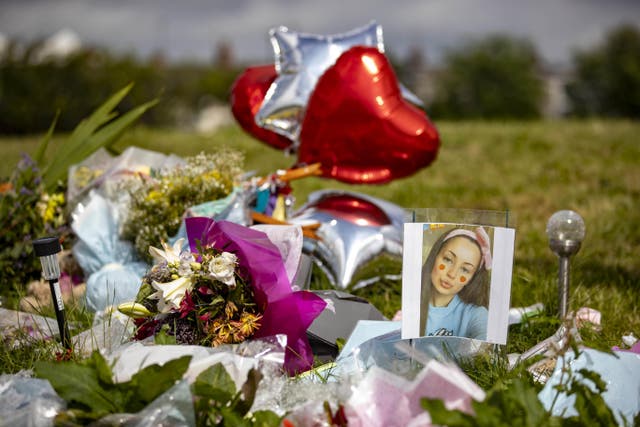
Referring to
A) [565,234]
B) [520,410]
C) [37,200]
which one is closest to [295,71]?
[37,200]

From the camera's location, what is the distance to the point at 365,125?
8.36 feet

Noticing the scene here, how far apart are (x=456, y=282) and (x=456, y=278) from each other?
1cm

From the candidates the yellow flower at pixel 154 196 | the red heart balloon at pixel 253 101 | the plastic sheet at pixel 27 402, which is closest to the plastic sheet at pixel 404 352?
the plastic sheet at pixel 27 402

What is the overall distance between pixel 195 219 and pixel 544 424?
104 cm

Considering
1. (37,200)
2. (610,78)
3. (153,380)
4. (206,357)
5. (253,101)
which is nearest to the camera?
(153,380)

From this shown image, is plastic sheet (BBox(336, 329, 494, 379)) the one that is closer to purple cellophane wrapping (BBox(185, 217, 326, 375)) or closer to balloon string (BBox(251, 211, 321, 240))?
purple cellophane wrapping (BBox(185, 217, 326, 375))

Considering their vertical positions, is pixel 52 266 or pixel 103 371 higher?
pixel 52 266

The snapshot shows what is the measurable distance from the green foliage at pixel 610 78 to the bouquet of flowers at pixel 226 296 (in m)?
26.1

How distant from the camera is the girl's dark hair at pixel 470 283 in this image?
63.8 inches

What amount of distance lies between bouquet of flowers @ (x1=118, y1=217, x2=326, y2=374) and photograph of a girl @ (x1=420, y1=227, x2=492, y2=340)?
0.28 metres

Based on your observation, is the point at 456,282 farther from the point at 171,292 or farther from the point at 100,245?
the point at 100,245

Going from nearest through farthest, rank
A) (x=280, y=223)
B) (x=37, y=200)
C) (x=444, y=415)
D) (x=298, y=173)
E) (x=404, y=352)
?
(x=444, y=415) → (x=404, y=352) → (x=280, y=223) → (x=298, y=173) → (x=37, y=200)

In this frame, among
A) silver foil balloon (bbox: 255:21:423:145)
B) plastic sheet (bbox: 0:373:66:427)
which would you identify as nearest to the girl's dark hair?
plastic sheet (bbox: 0:373:66:427)

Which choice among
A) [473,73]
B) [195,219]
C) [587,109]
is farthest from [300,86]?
[473,73]
